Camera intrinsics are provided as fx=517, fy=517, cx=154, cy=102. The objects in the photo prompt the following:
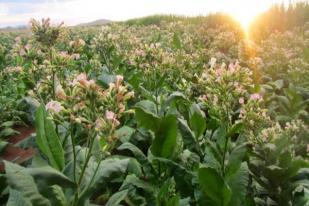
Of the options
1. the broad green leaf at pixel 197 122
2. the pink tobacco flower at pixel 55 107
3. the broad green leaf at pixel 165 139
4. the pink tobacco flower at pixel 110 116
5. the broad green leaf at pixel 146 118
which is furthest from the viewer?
Result: the broad green leaf at pixel 197 122

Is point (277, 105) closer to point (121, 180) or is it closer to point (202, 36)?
point (121, 180)

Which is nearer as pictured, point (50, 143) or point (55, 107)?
point (55, 107)

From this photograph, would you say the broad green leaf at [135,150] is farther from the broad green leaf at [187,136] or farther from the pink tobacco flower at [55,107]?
the pink tobacco flower at [55,107]

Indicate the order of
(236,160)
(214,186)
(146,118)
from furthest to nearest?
(146,118), (236,160), (214,186)

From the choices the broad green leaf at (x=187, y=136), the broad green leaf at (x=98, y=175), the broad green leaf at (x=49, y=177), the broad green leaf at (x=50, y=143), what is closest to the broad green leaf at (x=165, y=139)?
the broad green leaf at (x=187, y=136)

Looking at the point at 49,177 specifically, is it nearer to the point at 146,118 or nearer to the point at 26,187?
the point at 26,187

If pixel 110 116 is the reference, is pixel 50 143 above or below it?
below

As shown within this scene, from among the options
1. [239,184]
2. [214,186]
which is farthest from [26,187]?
[239,184]

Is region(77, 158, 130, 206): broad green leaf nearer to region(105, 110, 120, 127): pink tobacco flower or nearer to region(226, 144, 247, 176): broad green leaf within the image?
region(105, 110, 120, 127): pink tobacco flower

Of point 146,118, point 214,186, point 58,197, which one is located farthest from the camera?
→ point 146,118

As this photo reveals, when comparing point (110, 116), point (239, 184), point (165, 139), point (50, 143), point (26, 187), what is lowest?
point (239, 184)

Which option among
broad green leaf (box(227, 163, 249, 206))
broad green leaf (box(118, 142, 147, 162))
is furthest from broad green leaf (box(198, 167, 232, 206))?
broad green leaf (box(118, 142, 147, 162))

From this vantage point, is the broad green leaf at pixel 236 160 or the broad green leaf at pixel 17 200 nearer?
the broad green leaf at pixel 17 200

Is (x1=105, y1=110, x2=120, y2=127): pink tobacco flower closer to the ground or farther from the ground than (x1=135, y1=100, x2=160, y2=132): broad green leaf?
farther from the ground
